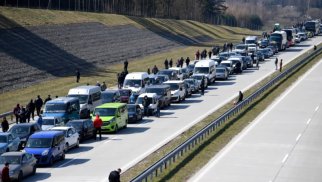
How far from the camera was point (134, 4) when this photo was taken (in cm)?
14825

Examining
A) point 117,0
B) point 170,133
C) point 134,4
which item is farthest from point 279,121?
point 134,4

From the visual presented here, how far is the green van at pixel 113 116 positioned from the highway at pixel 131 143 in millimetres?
468

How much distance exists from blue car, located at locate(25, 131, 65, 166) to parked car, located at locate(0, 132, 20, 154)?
1.03 metres

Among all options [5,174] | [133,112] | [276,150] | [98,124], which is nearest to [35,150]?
[5,174]

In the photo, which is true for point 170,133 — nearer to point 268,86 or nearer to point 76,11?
point 268,86

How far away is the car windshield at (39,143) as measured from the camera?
114 feet

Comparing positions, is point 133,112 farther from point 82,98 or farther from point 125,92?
point 125,92

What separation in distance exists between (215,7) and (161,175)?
14734 centimetres

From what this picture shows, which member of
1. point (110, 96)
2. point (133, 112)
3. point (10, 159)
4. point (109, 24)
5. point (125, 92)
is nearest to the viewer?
point (10, 159)

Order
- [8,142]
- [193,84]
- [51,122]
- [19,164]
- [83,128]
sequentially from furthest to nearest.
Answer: [193,84], [51,122], [83,128], [8,142], [19,164]

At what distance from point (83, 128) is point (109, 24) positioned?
66441mm

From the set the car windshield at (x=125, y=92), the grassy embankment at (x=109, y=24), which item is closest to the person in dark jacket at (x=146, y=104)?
the car windshield at (x=125, y=92)

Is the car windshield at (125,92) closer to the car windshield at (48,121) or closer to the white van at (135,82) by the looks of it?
the white van at (135,82)

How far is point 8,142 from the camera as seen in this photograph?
35.7 meters
